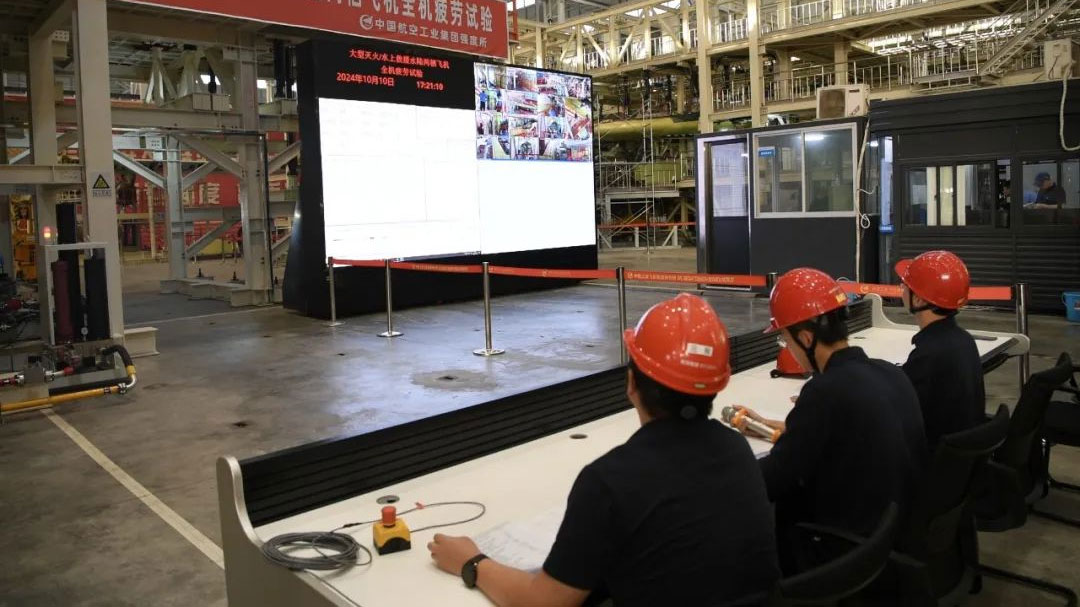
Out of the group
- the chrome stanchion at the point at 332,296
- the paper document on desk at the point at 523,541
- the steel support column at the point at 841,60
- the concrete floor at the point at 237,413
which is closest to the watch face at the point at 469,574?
the paper document on desk at the point at 523,541

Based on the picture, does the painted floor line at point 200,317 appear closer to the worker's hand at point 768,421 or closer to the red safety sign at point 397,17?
the red safety sign at point 397,17

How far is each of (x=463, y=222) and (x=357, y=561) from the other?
1019cm

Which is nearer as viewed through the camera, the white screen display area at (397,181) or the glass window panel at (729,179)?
the white screen display area at (397,181)

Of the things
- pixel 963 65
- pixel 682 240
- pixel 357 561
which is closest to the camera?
pixel 357 561

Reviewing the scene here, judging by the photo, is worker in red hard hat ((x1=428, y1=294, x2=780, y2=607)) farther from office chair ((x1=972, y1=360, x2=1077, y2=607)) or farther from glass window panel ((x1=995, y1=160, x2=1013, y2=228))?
glass window panel ((x1=995, y1=160, x2=1013, y2=228))

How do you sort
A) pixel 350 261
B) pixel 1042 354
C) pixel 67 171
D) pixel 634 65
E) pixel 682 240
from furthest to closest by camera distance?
pixel 682 240, pixel 634 65, pixel 350 261, pixel 67 171, pixel 1042 354

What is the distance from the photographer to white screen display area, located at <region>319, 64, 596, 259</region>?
1067 cm

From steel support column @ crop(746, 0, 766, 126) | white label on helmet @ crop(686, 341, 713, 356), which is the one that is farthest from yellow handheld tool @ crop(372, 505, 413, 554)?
steel support column @ crop(746, 0, 766, 126)

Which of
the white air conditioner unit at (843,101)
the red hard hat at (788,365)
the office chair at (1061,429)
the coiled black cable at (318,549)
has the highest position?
the white air conditioner unit at (843,101)

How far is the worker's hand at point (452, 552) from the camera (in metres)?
1.82

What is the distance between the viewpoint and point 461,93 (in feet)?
39.0

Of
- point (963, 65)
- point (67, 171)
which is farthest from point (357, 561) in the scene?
point (963, 65)

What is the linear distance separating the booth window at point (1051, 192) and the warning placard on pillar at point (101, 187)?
975 cm

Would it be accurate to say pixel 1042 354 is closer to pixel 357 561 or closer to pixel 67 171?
pixel 357 561
